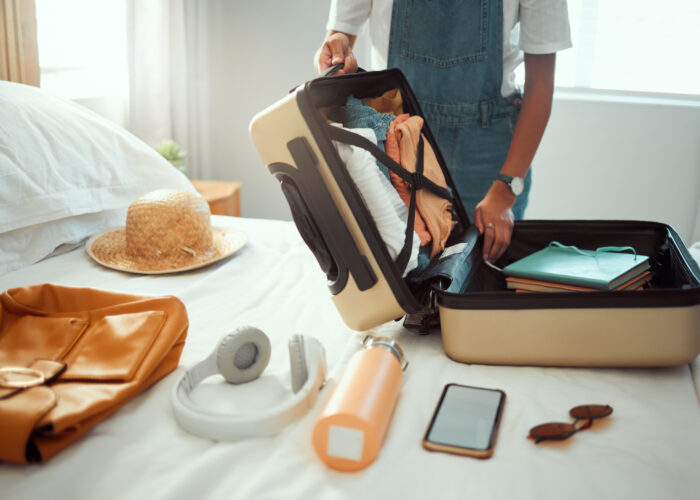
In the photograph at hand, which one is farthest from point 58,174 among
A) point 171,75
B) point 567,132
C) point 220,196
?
point 567,132

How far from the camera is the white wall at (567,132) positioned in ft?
8.34

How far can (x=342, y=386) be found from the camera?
688 millimetres

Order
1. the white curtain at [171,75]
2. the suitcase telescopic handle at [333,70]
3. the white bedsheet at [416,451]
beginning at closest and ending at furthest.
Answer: the white bedsheet at [416,451], the suitcase telescopic handle at [333,70], the white curtain at [171,75]

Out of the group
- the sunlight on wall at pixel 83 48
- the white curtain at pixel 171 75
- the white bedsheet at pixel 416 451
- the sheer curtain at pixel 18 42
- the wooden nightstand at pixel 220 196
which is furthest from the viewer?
the white curtain at pixel 171 75

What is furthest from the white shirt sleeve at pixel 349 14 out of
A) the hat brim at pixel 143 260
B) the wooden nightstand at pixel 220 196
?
the wooden nightstand at pixel 220 196

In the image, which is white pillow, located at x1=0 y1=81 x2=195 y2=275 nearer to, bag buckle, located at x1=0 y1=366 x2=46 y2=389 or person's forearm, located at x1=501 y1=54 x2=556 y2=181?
bag buckle, located at x1=0 y1=366 x2=46 y2=389

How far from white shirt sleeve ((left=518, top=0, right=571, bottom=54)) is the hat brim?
0.75 meters

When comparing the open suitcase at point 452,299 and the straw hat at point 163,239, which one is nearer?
the open suitcase at point 452,299

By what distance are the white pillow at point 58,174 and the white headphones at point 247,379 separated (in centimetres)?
66

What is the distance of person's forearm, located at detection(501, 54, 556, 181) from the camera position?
4.06 ft

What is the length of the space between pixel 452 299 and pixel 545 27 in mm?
670

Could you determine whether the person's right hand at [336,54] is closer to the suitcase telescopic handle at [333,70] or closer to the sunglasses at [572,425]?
the suitcase telescopic handle at [333,70]

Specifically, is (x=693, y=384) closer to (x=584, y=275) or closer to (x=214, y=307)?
(x=584, y=275)

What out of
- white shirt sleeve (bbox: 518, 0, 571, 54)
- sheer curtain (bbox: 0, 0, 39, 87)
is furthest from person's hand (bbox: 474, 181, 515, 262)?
sheer curtain (bbox: 0, 0, 39, 87)
